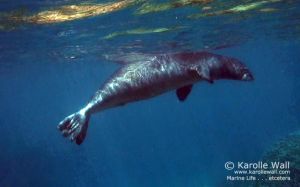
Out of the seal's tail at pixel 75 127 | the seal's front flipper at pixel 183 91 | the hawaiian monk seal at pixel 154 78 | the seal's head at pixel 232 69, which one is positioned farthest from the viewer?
the seal's front flipper at pixel 183 91

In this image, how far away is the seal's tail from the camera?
457 cm

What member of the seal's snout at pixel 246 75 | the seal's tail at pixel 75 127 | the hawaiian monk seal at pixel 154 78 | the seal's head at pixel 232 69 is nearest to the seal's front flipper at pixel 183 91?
→ the hawaiian monk seal at pixel 154 78

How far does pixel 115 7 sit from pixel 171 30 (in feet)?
21.6

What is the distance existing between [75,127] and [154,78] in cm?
130

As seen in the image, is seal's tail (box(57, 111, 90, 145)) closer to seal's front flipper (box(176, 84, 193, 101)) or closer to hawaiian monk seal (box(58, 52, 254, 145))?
hawaiian monk seal (box(58, 52, 254, 145))

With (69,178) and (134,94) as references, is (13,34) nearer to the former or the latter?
(134,94)

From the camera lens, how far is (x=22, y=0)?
14109 mm

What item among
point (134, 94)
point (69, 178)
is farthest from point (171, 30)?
point (69, 178)

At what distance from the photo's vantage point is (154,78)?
5137mm

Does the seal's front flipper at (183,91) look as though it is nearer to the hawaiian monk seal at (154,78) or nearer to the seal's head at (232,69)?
the hawaiian monk seal at (154,78)

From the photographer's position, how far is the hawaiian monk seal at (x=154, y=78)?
475 cm

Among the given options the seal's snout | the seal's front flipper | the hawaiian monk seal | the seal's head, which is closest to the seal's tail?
the hawaiian monk seal

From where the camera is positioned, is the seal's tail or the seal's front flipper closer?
the seal's tail

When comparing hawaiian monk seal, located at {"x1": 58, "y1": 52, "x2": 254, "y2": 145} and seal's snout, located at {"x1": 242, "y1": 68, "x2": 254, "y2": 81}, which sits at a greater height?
hawaiian monk seal, located at {"x1": 58, "y1": 52, "x2": 254, "y2": 145}
